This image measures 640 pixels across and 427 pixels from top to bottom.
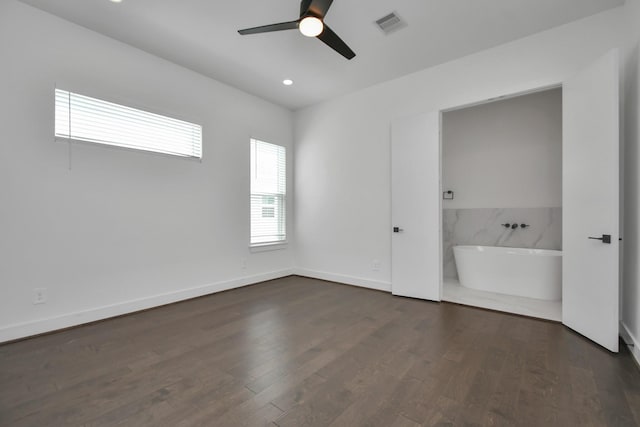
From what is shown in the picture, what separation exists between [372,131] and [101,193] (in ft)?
11.2

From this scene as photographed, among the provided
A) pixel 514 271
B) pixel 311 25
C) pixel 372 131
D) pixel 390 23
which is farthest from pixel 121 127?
pixel 514 271

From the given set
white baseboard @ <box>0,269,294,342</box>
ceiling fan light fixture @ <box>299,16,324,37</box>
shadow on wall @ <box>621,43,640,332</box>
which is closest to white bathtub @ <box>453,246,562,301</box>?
shadow on wall @ <box>621,43,640,332</box>

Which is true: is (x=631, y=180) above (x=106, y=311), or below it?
above

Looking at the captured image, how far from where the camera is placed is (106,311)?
10.0ft

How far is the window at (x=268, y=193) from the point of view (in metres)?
4.65

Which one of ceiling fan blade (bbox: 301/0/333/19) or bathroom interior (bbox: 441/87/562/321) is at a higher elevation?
ceiling fan blade (bbox: 301/0/333/19)

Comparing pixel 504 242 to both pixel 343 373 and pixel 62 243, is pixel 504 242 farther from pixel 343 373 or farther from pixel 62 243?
pixel 62 243

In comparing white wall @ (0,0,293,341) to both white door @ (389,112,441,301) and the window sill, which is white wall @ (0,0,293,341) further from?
white door @ (389,112,441,301)

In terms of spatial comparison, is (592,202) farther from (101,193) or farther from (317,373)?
(101,193)

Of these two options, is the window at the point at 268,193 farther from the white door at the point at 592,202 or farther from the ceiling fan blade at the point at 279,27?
the white door at the point at 592,202

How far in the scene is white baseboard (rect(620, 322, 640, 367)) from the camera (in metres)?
2.13

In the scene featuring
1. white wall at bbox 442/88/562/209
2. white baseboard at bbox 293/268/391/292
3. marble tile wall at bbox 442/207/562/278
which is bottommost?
white baseboard at bbox 293/268/391/292

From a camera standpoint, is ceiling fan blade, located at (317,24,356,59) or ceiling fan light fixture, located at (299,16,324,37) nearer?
ceiling fan light fixture, located at (299,16,324,37)

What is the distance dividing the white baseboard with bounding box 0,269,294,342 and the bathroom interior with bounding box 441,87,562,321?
122 inches
